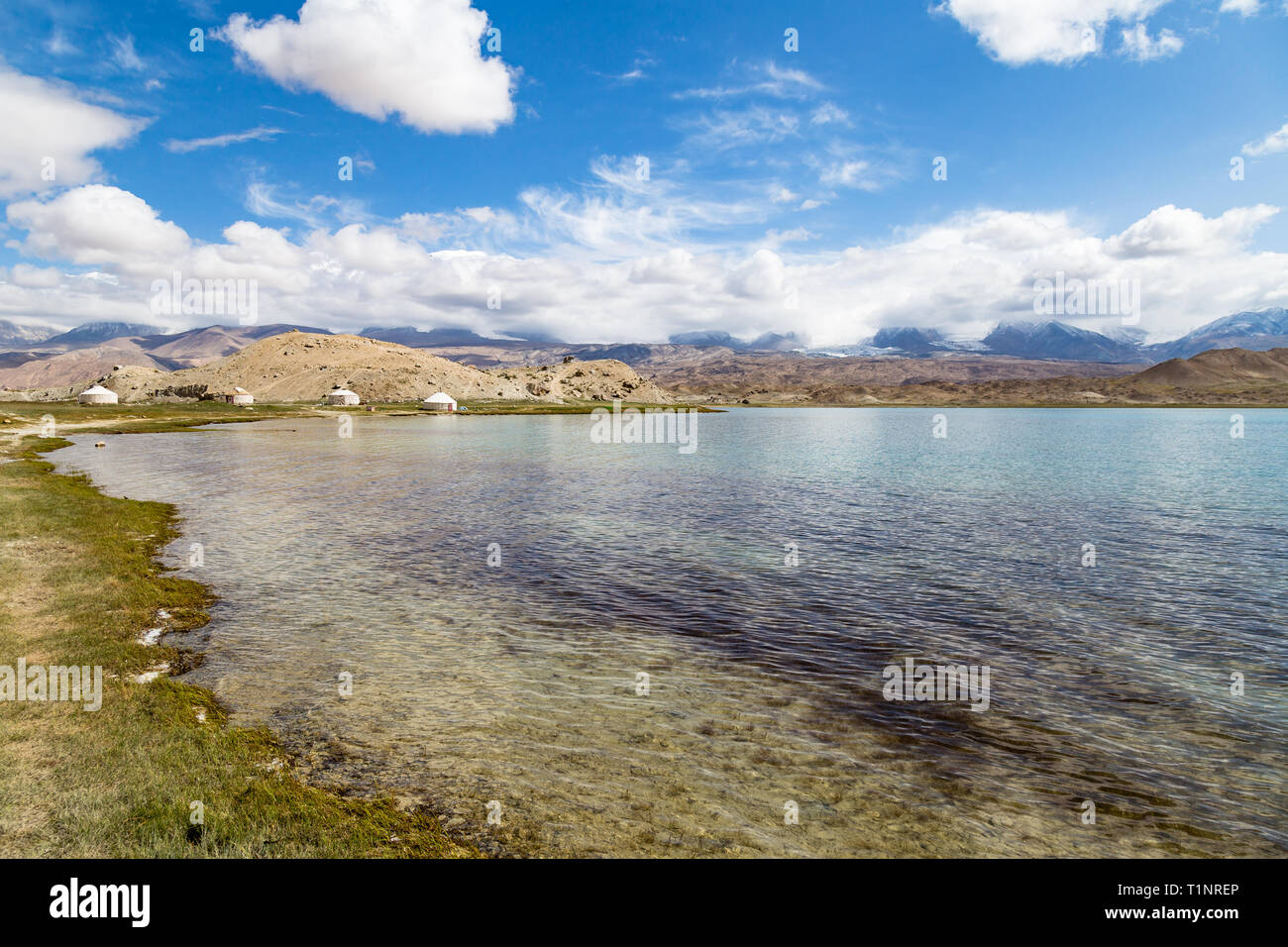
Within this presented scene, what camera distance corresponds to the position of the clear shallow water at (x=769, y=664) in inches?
416

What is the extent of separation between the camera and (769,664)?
1689 cm

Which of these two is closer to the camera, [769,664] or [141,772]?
[141,772]

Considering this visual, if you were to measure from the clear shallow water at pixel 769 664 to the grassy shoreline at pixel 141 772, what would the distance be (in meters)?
0.84

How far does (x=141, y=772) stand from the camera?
10.4 meters

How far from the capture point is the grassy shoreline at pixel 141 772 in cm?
880

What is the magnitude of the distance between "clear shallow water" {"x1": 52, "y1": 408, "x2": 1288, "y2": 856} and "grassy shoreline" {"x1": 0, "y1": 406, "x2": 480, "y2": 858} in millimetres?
842

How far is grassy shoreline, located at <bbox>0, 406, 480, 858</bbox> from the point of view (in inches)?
347

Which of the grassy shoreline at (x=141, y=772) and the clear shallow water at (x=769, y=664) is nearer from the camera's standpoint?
the grassy shoreline at (x=141, y=772)

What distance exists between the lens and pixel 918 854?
371 inches

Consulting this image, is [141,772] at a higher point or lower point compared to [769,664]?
higher

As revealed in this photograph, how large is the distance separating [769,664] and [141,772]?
1295cm

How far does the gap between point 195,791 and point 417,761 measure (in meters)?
3.34
